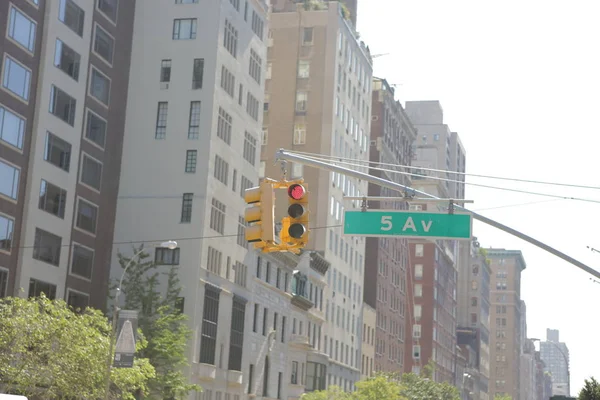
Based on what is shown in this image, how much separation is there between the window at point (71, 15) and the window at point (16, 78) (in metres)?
5.99

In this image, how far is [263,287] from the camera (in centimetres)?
9331

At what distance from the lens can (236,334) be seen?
284 feet

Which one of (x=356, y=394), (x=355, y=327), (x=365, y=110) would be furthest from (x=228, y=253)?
(x=365, y=110)

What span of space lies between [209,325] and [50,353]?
27186mm

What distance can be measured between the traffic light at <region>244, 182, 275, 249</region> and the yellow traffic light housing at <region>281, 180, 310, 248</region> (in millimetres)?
418

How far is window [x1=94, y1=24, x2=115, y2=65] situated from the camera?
256ft

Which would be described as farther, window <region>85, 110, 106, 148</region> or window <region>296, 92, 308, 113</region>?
window <region>296, 92, 308, 113</region>

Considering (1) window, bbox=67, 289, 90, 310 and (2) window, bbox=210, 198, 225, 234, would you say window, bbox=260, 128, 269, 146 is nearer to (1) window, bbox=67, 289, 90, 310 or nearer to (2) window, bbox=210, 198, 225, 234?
(2) window, bbox=210, 198, 225, 234

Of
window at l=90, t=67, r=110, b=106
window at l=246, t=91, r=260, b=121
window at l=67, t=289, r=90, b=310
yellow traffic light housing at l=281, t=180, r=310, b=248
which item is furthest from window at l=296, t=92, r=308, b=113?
yellow traffic light housing at l=281, t=180, r=310, b=248

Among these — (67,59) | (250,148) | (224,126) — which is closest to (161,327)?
(67,59)

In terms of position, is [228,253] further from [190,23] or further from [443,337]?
[443,337]

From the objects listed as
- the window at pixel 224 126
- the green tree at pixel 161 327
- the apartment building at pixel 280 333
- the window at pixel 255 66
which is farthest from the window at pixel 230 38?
the green tree at pixel 161 327

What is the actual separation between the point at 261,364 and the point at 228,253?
11.8 metres

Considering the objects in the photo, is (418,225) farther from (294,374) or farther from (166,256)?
(294,374)
